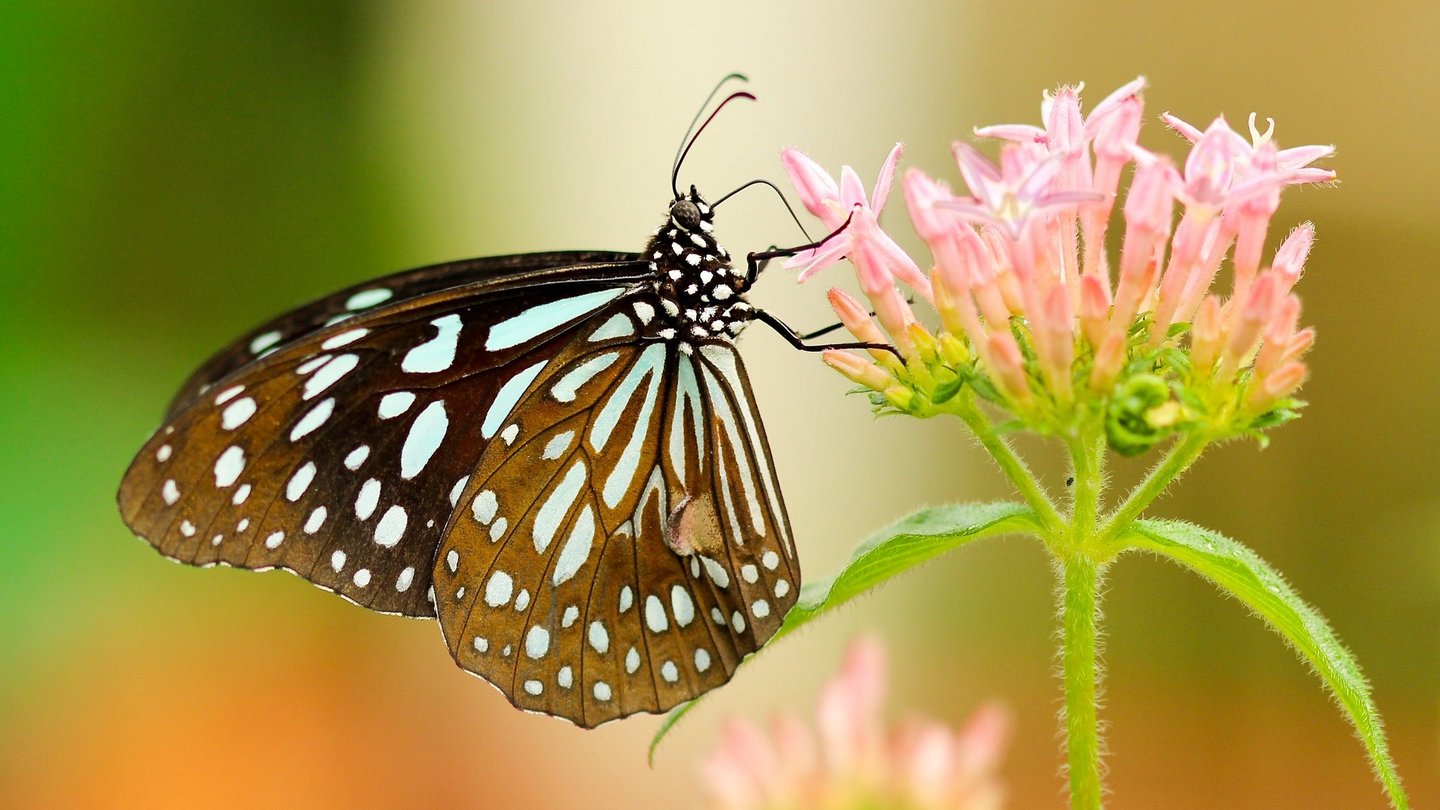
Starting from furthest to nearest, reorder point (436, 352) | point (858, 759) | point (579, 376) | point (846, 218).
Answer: point (579, 376), point (436, 352), point (846, 218), point (858, 759)

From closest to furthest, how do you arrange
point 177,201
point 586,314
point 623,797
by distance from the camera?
1. point 586,314
2. point 623,797
3. point 177,201

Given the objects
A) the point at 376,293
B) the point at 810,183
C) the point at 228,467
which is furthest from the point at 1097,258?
the point at 228,467

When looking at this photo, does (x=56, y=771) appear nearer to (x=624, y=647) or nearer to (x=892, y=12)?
(x=624, y=647)

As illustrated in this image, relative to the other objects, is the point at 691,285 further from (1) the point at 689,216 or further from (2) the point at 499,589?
(2) the point at 499,589

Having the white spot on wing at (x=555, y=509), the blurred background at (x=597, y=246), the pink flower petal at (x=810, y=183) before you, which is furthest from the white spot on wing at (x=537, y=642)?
the blurred background at (x=597, y=246)

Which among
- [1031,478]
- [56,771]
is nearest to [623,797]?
[56,771]

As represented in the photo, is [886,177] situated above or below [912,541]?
above

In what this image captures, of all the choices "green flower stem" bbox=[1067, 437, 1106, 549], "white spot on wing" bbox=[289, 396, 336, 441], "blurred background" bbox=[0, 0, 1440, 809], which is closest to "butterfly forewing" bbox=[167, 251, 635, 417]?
"white spot on wing" bbox=[289, 396, 336, 441]

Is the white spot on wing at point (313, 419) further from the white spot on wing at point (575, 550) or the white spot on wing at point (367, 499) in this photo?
the white spot on wing at point (575, 550)
